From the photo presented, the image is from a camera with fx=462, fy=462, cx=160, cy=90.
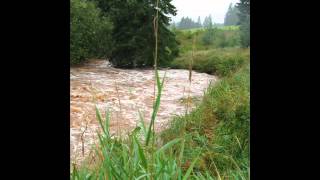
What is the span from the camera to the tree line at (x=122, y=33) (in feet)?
38.3

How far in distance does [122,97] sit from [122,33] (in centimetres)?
468

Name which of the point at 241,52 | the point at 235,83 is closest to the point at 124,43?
the point at 241,52

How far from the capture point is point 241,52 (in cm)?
1274

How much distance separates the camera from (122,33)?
12.5 metres

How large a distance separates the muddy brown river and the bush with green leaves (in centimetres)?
43

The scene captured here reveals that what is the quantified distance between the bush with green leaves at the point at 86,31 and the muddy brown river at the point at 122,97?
0.43m

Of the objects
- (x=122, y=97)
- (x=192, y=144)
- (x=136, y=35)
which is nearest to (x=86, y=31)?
(x=136, y=35)

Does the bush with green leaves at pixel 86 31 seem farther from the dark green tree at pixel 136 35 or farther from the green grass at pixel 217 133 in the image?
the green grass at pixel 217 133

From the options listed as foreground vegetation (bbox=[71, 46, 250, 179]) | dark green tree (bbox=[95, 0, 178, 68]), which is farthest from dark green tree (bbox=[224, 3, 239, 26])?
foreground vegetation (bbox=[71, 46, 250, 179])

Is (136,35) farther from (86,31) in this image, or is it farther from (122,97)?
(122,97)

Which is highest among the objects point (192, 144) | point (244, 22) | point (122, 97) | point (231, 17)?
point (231, 17)

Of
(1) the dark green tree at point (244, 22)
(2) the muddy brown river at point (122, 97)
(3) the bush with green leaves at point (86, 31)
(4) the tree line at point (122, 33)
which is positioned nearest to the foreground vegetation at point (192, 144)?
(2) the muddy brown river at point (122, 97)
